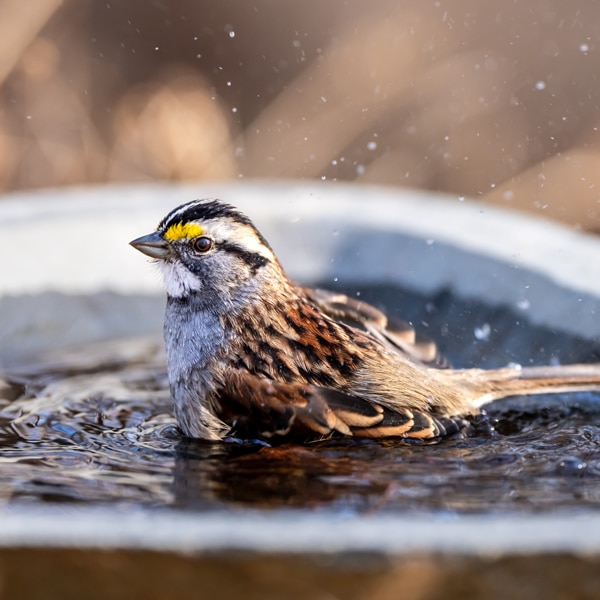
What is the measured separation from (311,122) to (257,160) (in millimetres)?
713

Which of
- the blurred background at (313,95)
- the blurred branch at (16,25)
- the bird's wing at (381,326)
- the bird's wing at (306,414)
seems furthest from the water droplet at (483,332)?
the blurred branch at (16,25)

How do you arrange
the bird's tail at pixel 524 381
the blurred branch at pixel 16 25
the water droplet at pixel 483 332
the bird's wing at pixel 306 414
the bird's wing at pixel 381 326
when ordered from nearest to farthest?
1. the bird's wing at pixel 306 414
2. the bird's tail at pixel 524 381
3. the bird's wing at pixel 381 326
4. the water droplet at pixel 483 332
5. the blurred branch at pixel 16 25

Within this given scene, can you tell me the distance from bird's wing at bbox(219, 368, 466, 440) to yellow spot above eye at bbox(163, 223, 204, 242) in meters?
0.63

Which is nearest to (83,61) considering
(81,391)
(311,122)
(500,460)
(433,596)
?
(311,122)

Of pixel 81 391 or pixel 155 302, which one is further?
pixel 155 302

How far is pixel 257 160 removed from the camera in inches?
361

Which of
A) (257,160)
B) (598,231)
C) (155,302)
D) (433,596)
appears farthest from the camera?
(257,160)

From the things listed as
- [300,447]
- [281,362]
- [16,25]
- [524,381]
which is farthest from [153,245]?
[16,25]

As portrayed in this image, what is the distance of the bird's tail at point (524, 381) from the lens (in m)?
3.90

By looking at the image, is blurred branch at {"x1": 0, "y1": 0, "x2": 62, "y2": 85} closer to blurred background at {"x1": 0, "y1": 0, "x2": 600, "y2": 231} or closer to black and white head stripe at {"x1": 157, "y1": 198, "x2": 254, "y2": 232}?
blurred background at {"x1": 0, "y1": 0, "x2": 600, "y2": 231}

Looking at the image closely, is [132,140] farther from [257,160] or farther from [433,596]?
[433,596]

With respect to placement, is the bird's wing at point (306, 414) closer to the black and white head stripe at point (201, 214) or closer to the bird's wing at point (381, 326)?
the bird's wing at point (381, 326)

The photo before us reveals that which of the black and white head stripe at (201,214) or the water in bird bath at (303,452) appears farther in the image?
the black and white head stripe at (201,214)

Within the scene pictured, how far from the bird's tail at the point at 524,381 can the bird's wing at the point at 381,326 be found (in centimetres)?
20
